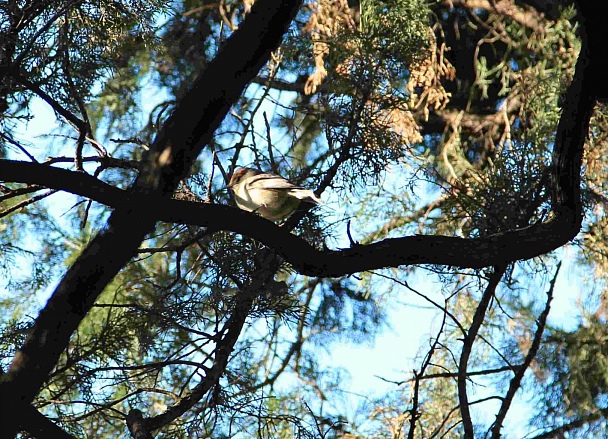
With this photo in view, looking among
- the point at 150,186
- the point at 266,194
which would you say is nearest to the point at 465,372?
the point at 266,194

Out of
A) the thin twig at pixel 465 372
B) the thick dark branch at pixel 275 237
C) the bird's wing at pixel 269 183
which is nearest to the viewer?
the thick dark branch at pixel 275 237

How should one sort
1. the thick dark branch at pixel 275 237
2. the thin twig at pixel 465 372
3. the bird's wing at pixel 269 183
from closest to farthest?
1. the thick dark branch at pixel 275 237
2. the thin twig at pixel 465 372
3. the bird's wing at pixel 269 183

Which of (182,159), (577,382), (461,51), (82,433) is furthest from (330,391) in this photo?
(182,159)

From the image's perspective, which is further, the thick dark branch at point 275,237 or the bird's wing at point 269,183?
the bird's wing at point 269,183

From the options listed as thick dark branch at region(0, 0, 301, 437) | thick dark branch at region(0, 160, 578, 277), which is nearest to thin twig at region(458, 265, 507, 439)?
thick dark branch at region(0, 160, 578, 277)

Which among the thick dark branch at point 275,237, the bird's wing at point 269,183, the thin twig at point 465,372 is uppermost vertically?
the bird's wing at point 269,183

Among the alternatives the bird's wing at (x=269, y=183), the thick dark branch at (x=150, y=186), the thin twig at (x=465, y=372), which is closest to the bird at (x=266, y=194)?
the bird's wing at (x=269, y=183)

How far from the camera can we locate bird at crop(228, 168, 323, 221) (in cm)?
256

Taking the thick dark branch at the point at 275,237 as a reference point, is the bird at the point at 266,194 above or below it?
above

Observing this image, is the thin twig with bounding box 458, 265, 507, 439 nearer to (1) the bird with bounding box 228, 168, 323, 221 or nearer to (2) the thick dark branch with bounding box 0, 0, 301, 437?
(1) the bird with bounding box 228, 168, 323, 221

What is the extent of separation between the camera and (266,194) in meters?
2.60

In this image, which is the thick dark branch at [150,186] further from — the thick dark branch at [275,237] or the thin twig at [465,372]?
the thin twig at [465,372]

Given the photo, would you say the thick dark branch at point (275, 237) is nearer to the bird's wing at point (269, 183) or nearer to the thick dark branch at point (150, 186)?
the thick dark branch at point (150, 186)

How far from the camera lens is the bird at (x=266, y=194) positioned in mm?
2564
